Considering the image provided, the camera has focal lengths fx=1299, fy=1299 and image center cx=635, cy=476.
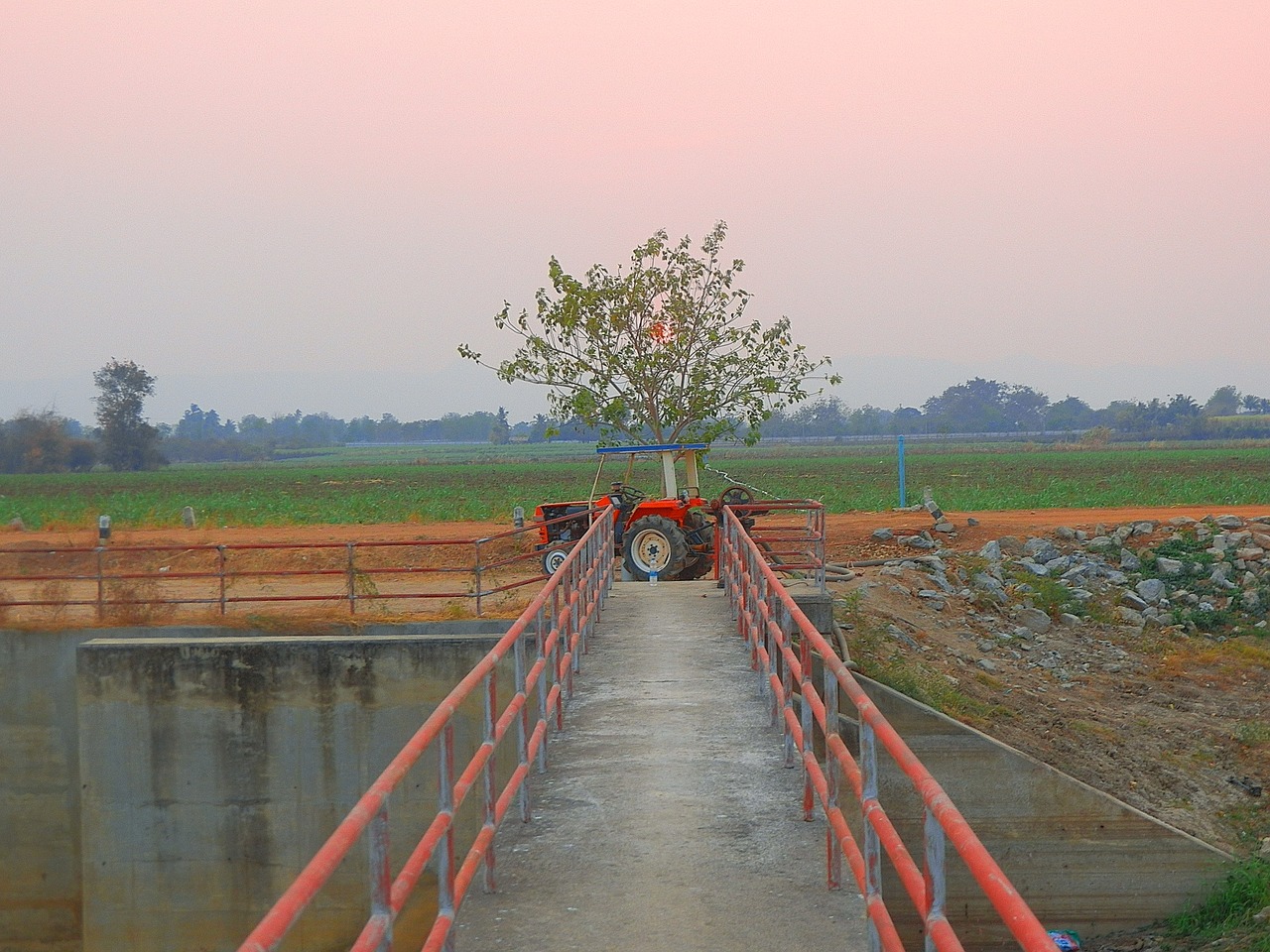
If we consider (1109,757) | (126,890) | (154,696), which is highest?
(154,696)

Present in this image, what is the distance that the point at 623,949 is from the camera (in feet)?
17.3

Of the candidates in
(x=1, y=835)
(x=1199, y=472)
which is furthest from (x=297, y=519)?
(x=1199, y=472)

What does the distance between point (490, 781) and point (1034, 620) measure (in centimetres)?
1442

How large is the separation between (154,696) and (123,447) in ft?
324

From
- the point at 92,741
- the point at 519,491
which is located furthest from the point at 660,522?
the point at 519,491

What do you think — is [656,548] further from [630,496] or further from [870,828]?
[870,828]

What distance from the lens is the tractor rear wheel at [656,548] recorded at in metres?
16.9

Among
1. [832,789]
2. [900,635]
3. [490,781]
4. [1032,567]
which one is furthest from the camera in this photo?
[1032,567]

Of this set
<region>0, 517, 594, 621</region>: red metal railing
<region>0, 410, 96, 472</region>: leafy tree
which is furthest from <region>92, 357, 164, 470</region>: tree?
<region>0, 517, 594, 621</region>: red metal railing

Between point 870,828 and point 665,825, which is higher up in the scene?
point 870,828

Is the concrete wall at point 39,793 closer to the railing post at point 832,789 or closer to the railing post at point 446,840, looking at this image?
the railing post at point 446,840

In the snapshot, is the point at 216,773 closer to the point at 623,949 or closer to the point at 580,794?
the point at 580,794

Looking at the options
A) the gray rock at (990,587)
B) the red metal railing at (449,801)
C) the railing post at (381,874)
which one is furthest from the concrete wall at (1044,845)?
the railing post at (381,874)

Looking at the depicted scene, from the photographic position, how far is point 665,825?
6812mm
